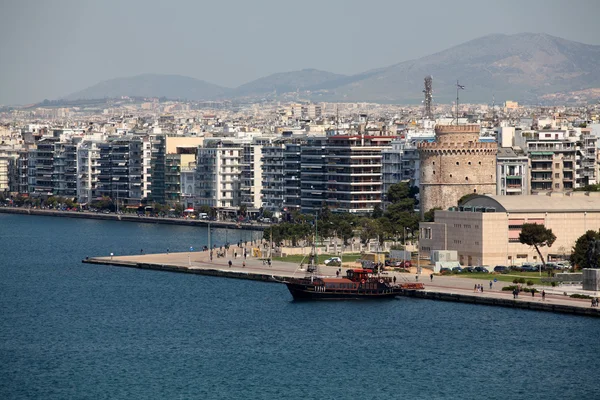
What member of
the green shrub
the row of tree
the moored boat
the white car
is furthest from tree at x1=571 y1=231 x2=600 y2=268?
the row of tree

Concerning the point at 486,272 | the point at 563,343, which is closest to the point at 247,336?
the point at 563,343

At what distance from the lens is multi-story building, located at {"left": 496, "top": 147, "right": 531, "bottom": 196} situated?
362ft

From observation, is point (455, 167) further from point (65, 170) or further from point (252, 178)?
point (65, 170)

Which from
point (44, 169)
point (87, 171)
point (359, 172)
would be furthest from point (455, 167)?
point (44, 169)

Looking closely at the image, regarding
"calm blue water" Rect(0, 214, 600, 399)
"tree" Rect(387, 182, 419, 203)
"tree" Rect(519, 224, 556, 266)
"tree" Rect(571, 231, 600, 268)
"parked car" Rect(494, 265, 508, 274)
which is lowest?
"calm blue water" Rect(0, 214, 600, 399)

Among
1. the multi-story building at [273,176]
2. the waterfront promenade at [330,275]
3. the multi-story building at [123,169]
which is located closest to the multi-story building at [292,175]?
the multi-story building at [273,176]

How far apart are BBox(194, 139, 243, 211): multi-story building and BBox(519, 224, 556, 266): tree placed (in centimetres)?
6525

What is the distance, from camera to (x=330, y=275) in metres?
85.2

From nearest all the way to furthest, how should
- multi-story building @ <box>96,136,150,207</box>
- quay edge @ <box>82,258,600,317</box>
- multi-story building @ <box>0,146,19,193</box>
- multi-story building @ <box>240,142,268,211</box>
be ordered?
quay edge @ <box>82,258,600,317</box>, multi-story building @ <box>240,142,268,211</box>, multi-story building @ <box>96,136,150,207</box>, multi-story building @ <box>0,146,19,193</box>

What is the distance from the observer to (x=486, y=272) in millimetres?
84125

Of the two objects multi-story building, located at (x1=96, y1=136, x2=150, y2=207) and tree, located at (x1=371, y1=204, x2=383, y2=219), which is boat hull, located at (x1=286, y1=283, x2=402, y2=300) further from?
multi-story building, located at (x1=96, y1=136, x2=150, y2=207)

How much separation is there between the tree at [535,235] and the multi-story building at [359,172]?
41.5 m

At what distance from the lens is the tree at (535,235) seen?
83.6 meters

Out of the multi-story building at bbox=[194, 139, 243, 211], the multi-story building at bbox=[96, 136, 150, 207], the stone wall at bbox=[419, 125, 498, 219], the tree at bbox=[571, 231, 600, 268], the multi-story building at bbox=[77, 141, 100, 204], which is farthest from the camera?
the multi-story building at bbox=[77, 141, 100, 204]
